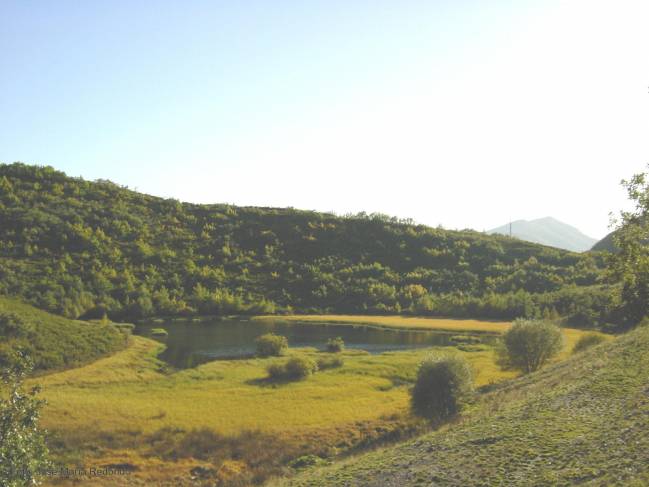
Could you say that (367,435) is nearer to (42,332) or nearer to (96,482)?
(96,482)

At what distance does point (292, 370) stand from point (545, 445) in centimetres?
4422

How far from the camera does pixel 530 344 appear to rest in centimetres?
6669

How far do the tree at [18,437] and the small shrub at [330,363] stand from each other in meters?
52.0

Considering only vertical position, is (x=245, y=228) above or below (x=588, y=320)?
above

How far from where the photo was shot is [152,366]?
72.4m

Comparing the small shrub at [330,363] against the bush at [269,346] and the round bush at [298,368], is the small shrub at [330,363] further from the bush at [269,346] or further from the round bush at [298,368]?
the bush at [269,346]

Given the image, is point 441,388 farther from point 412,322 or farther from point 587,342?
point 412,322

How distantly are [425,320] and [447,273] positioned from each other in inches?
1757

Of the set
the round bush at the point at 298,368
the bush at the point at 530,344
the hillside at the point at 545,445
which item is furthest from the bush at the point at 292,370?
the hillside at the point at 545,445

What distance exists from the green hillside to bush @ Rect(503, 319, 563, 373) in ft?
177

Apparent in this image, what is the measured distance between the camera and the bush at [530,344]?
6675cm

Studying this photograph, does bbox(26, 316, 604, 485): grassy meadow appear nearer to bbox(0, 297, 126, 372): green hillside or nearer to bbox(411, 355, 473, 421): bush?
bbox(411, 355, 473, 421): bush

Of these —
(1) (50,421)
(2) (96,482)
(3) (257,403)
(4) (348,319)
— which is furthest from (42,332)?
(4) (348,319)

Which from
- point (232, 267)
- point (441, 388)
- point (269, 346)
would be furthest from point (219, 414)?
point (232, 267)
